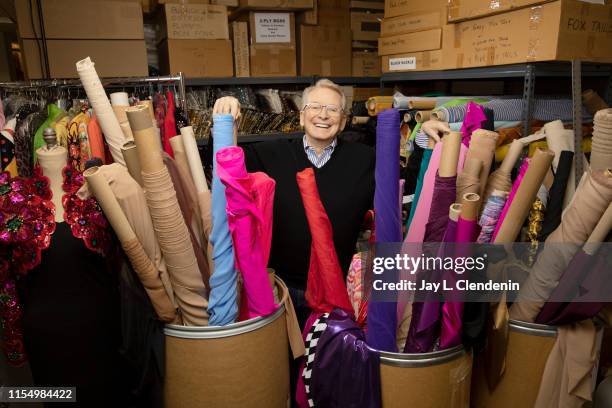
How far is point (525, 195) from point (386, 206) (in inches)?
13.7

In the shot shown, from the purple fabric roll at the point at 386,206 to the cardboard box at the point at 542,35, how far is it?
1044 millimetres

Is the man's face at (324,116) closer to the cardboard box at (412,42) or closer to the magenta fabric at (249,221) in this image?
the magenta fabric at (249,221)

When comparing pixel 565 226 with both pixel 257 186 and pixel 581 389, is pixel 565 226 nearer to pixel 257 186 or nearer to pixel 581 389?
pixel 581 389

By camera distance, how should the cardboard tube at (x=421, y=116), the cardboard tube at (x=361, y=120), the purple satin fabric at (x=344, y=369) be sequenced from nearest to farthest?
1. the purple satin fabric at (x=344, y=369)
2. the cardboard tube at (x=421, y=116)
3. the cardboard tube at (x=361, y=120)

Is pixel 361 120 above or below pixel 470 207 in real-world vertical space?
above

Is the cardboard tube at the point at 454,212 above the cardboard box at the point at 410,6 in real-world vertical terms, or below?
below

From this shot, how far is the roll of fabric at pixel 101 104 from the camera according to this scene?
1.12m

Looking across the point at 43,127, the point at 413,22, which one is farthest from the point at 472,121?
the point at 43,127

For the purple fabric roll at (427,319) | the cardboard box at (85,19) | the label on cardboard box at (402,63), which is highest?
the cardboard box at (85,19)

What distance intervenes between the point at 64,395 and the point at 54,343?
0.14 metres

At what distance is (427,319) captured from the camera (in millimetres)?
1023

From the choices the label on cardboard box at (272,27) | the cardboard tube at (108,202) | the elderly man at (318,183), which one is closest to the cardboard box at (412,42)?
the label on cardboard box at (272,27)

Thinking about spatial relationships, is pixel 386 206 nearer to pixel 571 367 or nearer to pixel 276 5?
pixel 571 367

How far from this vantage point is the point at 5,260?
1.06 metres
